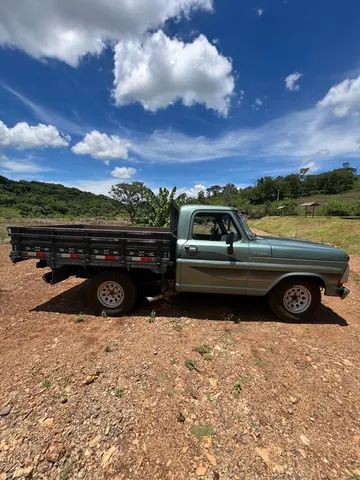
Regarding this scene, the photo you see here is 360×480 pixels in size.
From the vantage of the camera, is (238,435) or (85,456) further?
(238,435)

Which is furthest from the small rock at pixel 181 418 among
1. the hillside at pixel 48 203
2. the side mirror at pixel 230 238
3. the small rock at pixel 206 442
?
the hillside at pixel 48 203

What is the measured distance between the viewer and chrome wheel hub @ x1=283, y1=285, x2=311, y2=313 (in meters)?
5.39

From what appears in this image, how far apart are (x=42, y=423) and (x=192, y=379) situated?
1743 millimetres

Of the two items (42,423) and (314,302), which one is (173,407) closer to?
(42,423)

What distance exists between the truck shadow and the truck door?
613mm

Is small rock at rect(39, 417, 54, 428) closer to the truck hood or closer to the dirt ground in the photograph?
the dirt ground

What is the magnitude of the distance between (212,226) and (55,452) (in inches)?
161

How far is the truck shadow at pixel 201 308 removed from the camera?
5613 mm

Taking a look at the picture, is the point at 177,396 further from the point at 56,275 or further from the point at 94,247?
the point at 56,275

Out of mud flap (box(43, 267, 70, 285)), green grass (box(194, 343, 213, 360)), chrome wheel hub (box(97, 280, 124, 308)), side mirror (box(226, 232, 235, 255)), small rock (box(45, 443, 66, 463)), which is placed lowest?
small rock (box(45, 443, 66, 463))

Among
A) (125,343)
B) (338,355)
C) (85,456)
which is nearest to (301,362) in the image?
(338,355)

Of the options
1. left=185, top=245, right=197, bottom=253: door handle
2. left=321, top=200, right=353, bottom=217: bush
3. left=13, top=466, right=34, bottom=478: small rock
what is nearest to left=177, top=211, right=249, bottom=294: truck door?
left=185, top=245, right=197, bottom=253: door handle

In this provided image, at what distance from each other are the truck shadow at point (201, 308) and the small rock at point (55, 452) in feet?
9.79

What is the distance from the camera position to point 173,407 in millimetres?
3205
